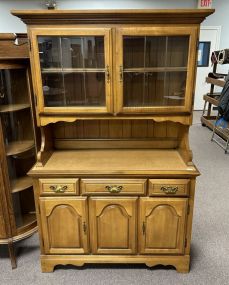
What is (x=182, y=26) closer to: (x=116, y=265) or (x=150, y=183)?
(x=150, y=183)

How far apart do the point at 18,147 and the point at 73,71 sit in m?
0.73

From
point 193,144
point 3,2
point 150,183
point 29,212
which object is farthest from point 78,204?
point 3,2

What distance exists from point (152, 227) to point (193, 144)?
300 cm

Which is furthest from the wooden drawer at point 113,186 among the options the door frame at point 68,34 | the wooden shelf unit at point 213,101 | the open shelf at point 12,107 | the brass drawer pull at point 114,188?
the wooden shelf unit at point 213,101

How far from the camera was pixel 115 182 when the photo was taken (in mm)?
1731

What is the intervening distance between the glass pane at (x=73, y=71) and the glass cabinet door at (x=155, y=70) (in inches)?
5.3

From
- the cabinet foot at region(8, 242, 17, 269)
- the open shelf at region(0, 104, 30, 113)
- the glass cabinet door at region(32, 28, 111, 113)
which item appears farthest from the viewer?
the cabinet foot at region(8, 242, 17, 269)

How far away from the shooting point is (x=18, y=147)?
197 centimetres

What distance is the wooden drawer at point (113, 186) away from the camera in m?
1.72

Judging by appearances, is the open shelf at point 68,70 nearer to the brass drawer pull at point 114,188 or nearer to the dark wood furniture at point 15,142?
the dark wood furniture at point 15,142

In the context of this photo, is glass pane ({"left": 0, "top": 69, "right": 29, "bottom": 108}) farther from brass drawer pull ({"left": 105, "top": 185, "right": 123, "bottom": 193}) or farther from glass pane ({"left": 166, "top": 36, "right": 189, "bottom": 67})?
glass pane ({"left": 166, "top": 36, "right": 189, "bottom": 67})

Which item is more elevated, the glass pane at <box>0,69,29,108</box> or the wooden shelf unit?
the glass pane at <box>0,69,29,108</box>

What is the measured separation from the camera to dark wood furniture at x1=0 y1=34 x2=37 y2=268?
1.74m

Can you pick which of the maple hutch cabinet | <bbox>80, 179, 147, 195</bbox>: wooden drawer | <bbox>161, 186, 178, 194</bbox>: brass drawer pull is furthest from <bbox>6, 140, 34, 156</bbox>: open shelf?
<bbox>161, 186, 178, 194</bbox>: brass drawer pull
